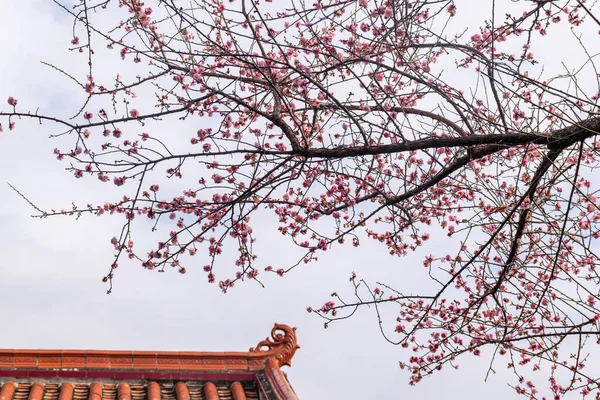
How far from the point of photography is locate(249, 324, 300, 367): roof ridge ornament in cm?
895

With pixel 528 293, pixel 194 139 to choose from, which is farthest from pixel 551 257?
pixel 194 139

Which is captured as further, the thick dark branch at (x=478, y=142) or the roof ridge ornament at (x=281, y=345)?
the roof ridge ornament at (x=281, y=345)

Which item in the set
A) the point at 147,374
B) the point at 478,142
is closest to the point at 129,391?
the point at 147,374

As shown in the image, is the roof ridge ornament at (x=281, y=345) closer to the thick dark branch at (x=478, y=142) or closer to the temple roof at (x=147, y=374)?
the temple roof at (x=147, y=374)

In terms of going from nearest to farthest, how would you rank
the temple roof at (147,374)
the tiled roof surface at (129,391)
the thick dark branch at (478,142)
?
the thick dark branch at (478,142) → the tiled roof surface at (129,391) → the temple roof at (147,374)

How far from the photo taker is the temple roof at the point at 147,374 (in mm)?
8383

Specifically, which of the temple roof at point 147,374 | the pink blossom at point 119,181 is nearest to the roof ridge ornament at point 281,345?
the temple roof at point 147,374

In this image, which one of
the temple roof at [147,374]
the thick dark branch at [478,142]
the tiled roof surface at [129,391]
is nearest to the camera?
the thick dark branch at [478,142]

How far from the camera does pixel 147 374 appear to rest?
28.5 feet

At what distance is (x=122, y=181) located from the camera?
7211 mm

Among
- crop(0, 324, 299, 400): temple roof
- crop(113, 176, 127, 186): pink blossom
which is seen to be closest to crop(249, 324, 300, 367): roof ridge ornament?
crop(0, 324, 299, 400): temple roof

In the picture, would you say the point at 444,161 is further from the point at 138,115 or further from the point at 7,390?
the point at 7,390

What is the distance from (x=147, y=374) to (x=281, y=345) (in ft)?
4.41

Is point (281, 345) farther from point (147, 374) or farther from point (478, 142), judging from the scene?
point (478, 142)
